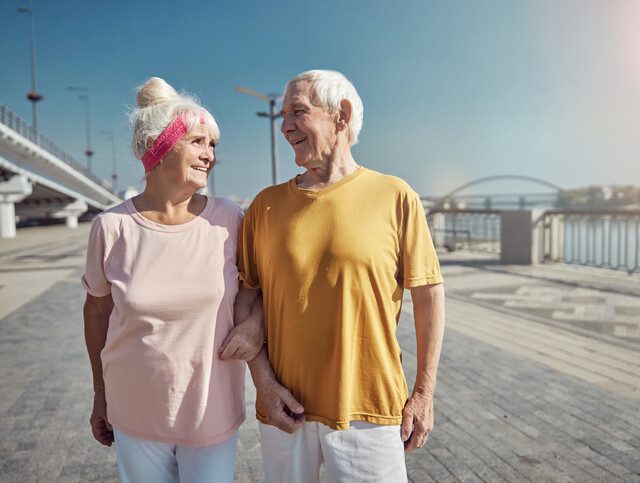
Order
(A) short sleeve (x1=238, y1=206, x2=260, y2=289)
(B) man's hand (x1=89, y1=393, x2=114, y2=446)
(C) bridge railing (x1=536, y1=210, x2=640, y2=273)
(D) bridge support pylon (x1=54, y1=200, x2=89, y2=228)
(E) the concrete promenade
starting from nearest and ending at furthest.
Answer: (A) short sleeve (x1=238, y1=206, x2=260, y2=289), (B) man's hand (x1=89, y1=393, x2=114, y2=446), (E) the concrete promenade, (C) bridge railing (x1=536, y1=210, x2=640, y2=273), (D) bridge support pylon (x1=54, y1=200, x2=89, y2=228)

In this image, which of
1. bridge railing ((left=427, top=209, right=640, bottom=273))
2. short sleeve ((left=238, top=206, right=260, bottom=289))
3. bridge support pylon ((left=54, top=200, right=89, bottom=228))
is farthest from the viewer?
bridge support pylon ((left=54, top=200, right=89, bottom=228))

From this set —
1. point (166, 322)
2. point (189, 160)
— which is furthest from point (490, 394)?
point (189, 160)

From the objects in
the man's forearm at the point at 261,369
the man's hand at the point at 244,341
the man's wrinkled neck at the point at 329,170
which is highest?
the man's wrinkled neck at the point at 329,170

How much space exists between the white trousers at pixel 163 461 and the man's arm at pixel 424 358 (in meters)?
0.67

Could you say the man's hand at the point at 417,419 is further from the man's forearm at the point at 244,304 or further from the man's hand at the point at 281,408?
the man's forearm at the point at 244,304

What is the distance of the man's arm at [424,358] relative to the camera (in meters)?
1.82

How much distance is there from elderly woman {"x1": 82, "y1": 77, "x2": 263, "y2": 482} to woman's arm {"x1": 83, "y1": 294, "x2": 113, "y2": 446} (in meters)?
0.06

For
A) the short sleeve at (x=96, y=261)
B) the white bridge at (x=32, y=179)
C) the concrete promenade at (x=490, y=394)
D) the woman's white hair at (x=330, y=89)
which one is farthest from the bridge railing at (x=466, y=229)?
the white bridge at (x=32, y=179)

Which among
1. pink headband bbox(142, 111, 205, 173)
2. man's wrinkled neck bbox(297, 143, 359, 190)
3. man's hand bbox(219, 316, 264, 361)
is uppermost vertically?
pink headband bbox(142, 111, 205, 173)

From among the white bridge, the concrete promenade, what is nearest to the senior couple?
the concrete promenade

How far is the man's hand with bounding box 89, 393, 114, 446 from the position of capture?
2072 mm

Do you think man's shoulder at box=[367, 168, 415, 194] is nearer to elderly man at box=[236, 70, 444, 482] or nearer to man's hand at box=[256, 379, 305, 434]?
elderly man at box=[236, 70, 444, 482]

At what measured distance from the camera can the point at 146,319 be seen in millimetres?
1810

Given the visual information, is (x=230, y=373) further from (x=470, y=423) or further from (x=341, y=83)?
(x=470, y=423)
